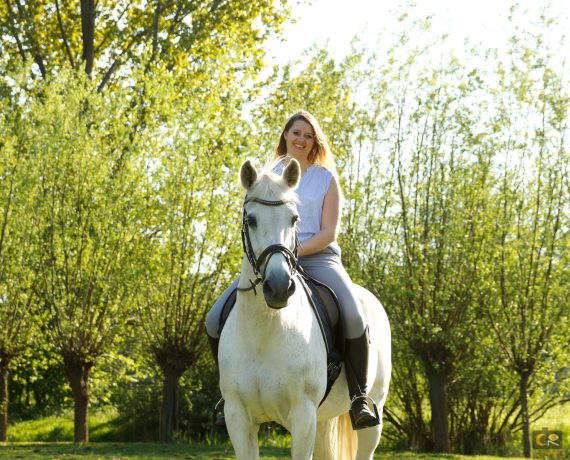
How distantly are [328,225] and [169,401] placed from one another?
10848mm

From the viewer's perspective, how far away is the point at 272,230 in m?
4.42

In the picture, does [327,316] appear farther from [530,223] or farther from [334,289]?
[530,223]

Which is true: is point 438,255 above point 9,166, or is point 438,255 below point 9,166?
below

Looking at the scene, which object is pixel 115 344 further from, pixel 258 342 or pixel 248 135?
pixel 258 342

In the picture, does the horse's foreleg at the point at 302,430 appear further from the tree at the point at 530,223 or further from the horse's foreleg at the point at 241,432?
the tree at the point at 530,223

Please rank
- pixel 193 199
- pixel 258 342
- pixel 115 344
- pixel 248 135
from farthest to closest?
1. pixel 115 344
2. pixel 248 135
3. pixel 193 199
4. pixel 258 342

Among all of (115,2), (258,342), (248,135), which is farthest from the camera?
(115,2)

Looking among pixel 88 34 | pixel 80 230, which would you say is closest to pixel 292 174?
pixel 80 230

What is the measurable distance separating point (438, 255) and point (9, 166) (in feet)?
26.5

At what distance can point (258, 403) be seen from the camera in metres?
4.84

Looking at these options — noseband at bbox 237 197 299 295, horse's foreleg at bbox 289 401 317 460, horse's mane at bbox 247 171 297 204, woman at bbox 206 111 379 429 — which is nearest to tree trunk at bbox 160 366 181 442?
woman at bbox 206 111 379 429

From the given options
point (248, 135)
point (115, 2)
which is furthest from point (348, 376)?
point (115, 2)

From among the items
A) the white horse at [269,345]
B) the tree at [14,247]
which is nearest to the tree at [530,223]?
the tree at [14,247]

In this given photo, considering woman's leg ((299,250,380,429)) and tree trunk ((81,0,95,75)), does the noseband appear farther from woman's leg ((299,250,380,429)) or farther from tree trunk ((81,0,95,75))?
tree trunk ((81,0,95,75))
